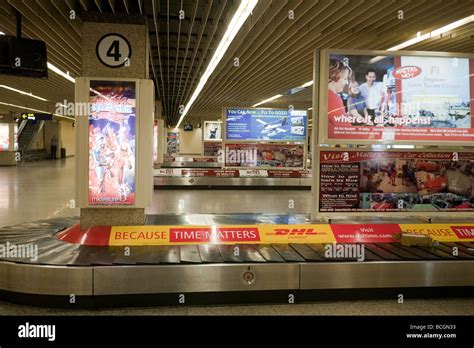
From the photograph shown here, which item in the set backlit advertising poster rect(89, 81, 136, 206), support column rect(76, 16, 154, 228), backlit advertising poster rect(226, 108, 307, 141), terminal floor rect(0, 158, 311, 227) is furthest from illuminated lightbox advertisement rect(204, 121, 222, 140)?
backlit advertising poster rect(89, 81, 136, 206)

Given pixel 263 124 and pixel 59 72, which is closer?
pixel 59 72

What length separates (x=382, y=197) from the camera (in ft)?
18.5

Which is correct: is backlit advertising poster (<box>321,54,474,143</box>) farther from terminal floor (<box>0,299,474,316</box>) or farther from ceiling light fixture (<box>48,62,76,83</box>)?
ceiling light fixture (<box>48,62,76,83</box>)

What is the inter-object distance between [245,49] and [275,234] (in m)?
5.31

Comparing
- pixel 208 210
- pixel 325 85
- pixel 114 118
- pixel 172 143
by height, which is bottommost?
pixel 208 210

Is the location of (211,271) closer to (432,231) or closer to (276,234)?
(276,234)

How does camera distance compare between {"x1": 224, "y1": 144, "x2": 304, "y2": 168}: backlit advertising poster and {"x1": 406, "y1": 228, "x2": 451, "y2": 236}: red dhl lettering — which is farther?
{"x1": 224, "y1": 144, "x2": 304, "y2": 168}: backlit advertising poster

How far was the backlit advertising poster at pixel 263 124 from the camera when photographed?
16375 mm

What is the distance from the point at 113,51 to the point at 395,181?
4257mm

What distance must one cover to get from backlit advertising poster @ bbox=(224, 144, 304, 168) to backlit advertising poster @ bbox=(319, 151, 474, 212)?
441 inches

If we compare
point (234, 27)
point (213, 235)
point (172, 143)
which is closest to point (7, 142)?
point (172, 143)

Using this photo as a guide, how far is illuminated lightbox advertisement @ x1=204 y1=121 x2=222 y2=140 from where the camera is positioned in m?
24.5

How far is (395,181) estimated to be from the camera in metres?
5.64
